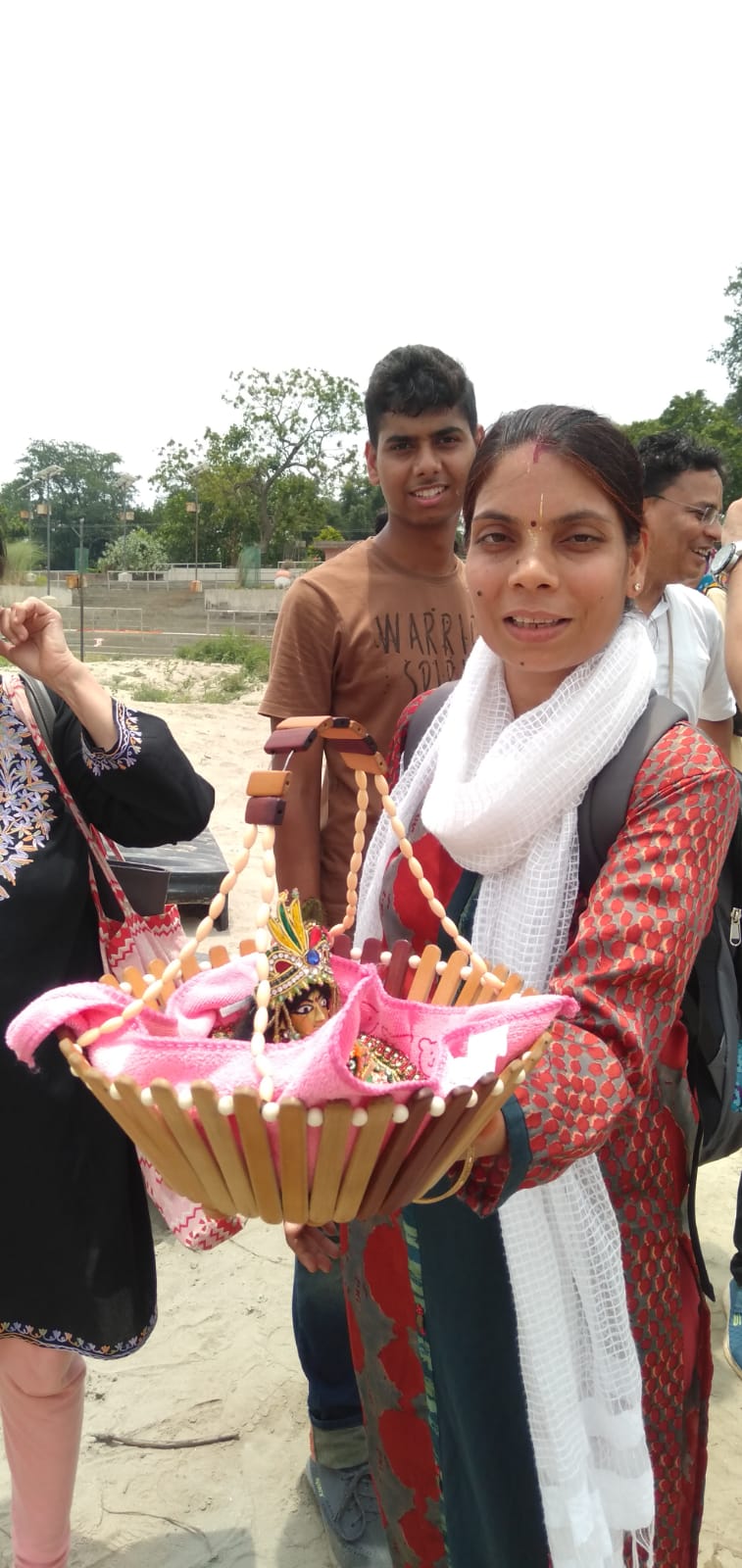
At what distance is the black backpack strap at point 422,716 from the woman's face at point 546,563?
305 millimetres

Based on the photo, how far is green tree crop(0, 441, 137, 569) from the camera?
232 ft

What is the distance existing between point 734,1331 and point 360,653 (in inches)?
81.7

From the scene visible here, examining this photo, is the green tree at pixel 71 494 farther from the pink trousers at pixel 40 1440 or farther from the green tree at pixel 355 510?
the pink trousers at pixel 40 1440

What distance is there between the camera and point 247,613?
1288 inches

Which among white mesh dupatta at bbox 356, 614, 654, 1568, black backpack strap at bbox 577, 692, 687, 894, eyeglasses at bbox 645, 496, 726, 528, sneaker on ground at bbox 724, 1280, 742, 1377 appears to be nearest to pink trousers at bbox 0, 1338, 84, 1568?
white mesh dupatta at bbox 356, 614, 654, 1568

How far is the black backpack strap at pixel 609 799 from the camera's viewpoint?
1.29 meters

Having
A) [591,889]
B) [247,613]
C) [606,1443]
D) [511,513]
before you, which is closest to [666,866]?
[591,889]

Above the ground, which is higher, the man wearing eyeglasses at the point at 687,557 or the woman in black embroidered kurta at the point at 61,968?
the man wearing eyeglasses at the point at 687,557

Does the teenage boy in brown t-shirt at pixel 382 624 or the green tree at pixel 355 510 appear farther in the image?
the green tree at pixel 355 510

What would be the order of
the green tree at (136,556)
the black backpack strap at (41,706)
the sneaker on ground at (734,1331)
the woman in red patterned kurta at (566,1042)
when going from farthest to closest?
the green tree at (136,556), the sneaker on ground at (734,1331), the black backpack strap at (41,706), the woman in red patterned kurta at (566,1042)

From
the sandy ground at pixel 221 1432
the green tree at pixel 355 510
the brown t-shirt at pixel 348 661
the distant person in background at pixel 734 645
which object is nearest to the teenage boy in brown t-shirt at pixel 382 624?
the brown t-shirt at pixel 348 661

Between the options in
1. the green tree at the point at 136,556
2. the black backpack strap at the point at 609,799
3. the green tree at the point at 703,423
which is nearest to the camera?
the black backpack strap at the point at 609,799

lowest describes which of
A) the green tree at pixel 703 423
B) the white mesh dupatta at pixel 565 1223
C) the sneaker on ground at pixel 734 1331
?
the sneaker on ground at pixel 734 1331

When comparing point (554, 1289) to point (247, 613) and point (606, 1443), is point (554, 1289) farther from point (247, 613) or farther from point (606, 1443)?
point (247, 613)
